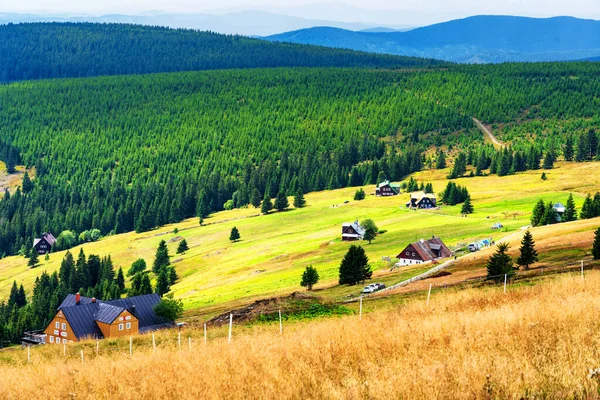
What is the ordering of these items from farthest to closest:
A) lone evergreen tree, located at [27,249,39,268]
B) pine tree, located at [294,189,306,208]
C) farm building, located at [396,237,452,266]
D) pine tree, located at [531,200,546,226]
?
pine tree, located at [294,189,306,208] → lone evergreen tree, located at [27,249,39,268] → pine tree, located at [531,200,546,226] → farm building, located at [396,237,452,266]

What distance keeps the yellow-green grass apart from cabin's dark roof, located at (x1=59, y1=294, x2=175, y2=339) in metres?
6.18

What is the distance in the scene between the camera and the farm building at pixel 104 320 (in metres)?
73.5

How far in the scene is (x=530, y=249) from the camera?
6519cm

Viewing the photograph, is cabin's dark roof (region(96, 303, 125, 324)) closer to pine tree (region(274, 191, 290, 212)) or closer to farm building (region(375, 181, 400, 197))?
pine tree (region(274, 191, 290, 212))

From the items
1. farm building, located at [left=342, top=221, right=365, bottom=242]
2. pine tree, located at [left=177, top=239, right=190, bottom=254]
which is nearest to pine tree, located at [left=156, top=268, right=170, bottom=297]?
pine tree, located at [left=177, top=239, right=190, bottom=254]

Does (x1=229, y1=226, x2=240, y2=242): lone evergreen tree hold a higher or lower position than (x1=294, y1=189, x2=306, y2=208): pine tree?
lower

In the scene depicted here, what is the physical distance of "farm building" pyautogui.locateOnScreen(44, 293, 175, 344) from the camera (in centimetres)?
7350

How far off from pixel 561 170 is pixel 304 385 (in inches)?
7577

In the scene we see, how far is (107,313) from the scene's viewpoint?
7506cm

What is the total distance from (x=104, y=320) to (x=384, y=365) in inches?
2482

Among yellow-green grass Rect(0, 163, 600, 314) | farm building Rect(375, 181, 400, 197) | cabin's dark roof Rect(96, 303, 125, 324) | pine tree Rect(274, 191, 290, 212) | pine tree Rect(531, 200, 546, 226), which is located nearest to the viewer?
cabin's dark roof Rect(96, 303, 125, 324)

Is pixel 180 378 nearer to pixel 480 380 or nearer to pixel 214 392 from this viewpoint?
pixel 214 392

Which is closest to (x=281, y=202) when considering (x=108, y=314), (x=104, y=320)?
(x=108, y=314)

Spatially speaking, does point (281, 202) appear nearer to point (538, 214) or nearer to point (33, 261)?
point (33, 261)
